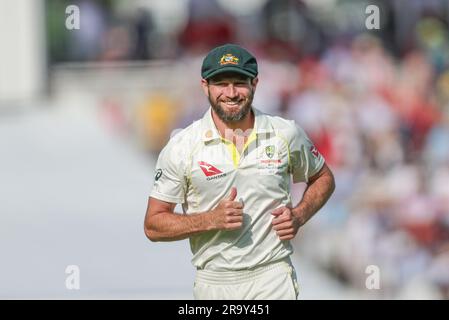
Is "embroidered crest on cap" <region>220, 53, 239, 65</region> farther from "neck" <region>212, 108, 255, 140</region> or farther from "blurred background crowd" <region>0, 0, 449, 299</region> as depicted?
"blurred background crowd" <region>0, 0, 449, 299</region>

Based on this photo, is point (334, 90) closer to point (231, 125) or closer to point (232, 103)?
point (231, 125)

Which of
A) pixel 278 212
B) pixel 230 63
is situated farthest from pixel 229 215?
pixel 230 63

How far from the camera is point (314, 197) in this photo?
6332mm

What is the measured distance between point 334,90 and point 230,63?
343 inches

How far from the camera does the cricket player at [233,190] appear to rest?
6.01 metres

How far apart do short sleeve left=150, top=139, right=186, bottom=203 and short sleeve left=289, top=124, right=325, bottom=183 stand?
0.52m

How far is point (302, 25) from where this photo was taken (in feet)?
58.0

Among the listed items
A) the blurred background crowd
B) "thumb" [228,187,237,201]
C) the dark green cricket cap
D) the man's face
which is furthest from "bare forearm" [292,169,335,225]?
the blurred background crowd

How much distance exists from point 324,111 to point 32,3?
270 inches

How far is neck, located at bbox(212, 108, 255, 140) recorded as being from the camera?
612cm

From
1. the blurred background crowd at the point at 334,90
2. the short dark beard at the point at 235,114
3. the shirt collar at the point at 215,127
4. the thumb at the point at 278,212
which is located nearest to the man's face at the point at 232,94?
the short dark beard at the point at 235,114

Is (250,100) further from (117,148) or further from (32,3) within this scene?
(32,3)

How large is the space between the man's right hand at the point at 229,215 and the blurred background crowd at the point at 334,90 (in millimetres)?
5303
